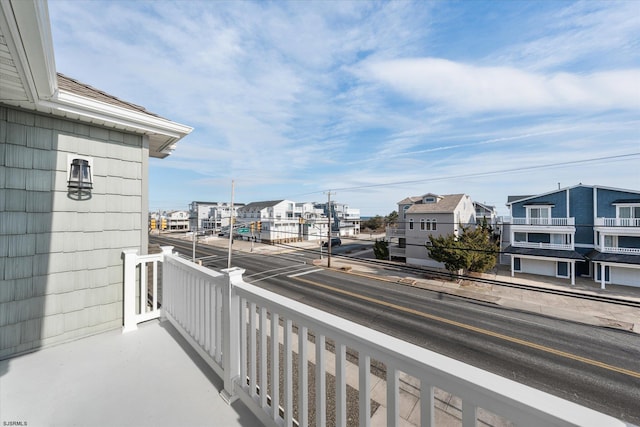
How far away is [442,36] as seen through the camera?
20.3ft

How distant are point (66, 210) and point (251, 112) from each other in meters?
9.89

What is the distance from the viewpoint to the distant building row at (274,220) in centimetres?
2978

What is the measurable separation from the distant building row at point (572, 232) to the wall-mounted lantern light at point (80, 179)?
36.6 ft

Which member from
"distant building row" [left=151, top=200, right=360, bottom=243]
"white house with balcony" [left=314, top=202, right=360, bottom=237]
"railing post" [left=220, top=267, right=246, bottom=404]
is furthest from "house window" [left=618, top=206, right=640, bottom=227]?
"white house with balcony" [left=314, top=202, right=360, bottom=237]

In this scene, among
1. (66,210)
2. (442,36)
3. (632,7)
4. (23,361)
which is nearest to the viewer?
(23,361)

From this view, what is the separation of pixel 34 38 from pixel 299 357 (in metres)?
2.19

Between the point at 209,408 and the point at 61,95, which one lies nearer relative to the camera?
the point at 209,408

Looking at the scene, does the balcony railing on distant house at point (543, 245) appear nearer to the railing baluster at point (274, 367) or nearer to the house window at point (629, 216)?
the house window at point (629, 216)

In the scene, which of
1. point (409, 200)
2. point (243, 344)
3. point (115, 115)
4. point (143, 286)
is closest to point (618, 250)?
point (409, 200)

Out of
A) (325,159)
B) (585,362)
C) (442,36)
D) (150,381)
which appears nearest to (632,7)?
(442,36)

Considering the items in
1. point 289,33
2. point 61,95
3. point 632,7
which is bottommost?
point 61,95

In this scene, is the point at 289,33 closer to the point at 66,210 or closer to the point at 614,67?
the point at 66,210

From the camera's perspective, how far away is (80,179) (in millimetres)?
2602

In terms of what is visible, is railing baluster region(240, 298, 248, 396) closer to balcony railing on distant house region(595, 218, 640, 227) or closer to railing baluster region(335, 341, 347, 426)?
railing baluster region(335, 341, 347, 426)
